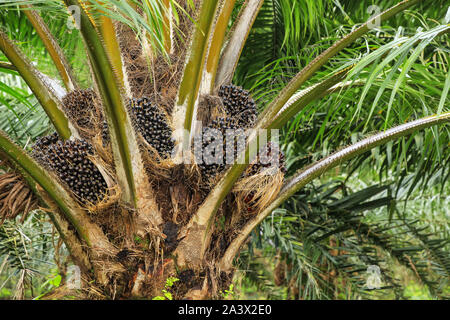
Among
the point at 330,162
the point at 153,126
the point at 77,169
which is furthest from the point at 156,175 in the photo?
the point at 330,162

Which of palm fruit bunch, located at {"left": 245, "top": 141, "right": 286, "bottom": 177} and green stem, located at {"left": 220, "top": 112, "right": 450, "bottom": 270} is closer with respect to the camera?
green stem, located at {"left": 220, "top": 112, "right": 450, "bottom": 270}

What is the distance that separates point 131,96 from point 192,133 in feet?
1.08

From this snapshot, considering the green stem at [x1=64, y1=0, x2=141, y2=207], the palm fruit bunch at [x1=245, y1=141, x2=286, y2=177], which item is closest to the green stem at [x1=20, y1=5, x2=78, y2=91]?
the green stem at [x1=64, y1=0, x2=141, y2=207]

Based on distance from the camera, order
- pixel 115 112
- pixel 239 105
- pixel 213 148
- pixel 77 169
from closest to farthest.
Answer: pixel 115 112 → pixel 77 169 → pixel 213 148 → pixel 239 105

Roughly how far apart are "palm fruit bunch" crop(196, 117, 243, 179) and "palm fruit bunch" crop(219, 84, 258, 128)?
0.37 feet

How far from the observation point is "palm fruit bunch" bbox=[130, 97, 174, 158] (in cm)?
211

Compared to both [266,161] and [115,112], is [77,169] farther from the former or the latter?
[266,161]

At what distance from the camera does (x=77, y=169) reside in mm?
2051

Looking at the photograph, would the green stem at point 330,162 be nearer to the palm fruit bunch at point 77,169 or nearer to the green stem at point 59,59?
the palm fruit bunch at point 77,169

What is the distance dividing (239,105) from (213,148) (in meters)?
0.32

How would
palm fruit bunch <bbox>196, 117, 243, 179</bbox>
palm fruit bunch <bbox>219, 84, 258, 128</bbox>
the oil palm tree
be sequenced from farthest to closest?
palm fruit bunch <bbox>219, 84, 258, 128</bbox>
palm fruit bunch <bbox>196, 117, 243, 179</bbox>
the oil palm tree

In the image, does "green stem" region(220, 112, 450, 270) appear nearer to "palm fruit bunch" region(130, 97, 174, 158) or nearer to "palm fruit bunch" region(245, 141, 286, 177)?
"palm fruit bunch" region(245, 141, 286, 177)

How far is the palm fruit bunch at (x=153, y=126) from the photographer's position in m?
2.11

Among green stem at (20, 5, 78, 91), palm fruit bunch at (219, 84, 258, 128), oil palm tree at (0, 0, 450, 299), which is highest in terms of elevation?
green stem at (20, 5, 78, 91)
